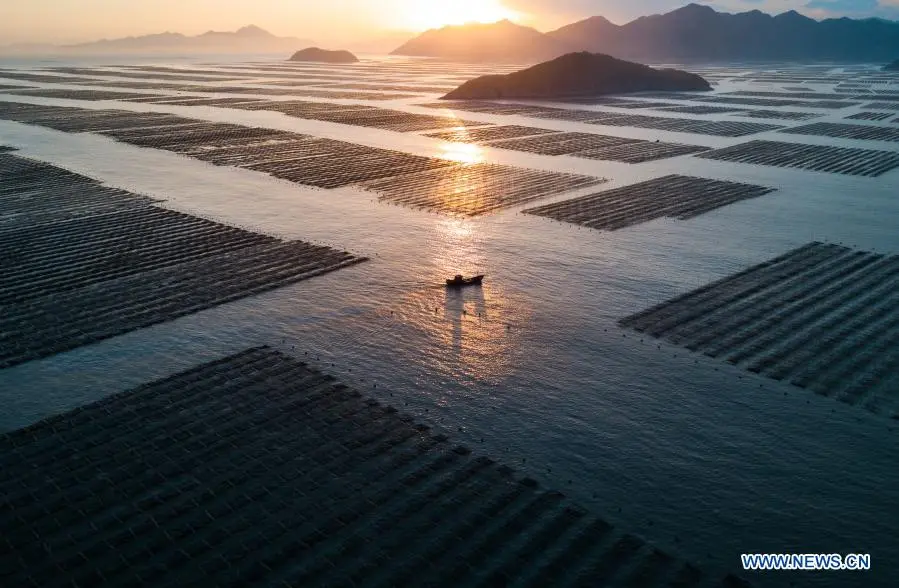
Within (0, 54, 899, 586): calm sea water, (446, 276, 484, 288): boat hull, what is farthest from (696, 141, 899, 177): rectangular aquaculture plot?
(446, 276, 484, 288): boat hull

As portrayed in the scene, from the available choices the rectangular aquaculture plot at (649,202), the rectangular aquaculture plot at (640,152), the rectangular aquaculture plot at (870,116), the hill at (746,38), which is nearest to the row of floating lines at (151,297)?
the rectangular aquaculture plot at (649,202)

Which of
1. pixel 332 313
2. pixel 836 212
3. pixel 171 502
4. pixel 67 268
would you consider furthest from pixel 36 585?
pixel 836 212

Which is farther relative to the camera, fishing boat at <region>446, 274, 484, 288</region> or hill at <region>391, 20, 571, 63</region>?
hill at <region>391, 20, 571, 63</region>

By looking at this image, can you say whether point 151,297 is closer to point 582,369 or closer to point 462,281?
point 462,281

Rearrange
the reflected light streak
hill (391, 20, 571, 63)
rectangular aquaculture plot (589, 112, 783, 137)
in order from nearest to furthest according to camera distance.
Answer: the reflected light streak < rectangular aquaculture plot (589, 112, 783, 137) < hill (391, 20, 571, 63)

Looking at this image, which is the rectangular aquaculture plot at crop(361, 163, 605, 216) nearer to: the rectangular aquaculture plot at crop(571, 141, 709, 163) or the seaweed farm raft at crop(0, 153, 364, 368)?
the rectangular aquaculture plot at crop(571, 141, 709, 163)

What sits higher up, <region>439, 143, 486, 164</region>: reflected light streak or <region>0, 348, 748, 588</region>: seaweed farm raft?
<region>439, 143, 486, 164</region>: reflected light streak

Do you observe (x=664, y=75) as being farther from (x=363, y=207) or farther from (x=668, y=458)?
(x=668, y=458)
